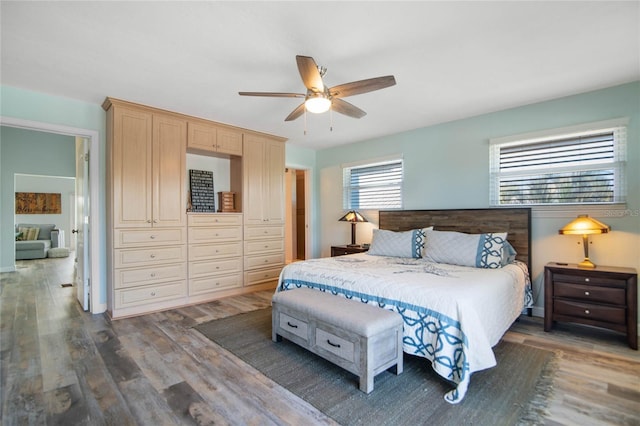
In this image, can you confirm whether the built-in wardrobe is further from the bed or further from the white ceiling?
the bed

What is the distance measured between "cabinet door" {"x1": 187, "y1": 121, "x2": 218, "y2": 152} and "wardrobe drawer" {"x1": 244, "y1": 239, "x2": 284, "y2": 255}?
1495mm

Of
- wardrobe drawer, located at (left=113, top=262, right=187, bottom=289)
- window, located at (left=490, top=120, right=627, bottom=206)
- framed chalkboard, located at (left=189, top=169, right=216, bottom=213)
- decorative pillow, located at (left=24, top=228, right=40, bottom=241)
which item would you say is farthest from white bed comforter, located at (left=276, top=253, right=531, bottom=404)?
decorative pillow, located at (left=24, top=228, right=40, bottom=241)

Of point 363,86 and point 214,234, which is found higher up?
point 363,86

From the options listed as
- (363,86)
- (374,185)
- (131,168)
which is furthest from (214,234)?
(363,86)

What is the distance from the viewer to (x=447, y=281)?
2387 millimetres

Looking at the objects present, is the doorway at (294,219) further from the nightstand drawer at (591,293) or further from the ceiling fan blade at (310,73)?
the nightstand drawer at (591,293)

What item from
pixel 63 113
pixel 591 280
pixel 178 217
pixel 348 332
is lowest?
pixel 348 332

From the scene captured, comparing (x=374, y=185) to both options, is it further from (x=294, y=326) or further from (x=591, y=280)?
(x=294, y=326)

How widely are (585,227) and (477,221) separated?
3.47 feet

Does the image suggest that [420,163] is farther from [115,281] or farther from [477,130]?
[115,281]

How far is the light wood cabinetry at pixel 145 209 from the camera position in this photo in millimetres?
3436

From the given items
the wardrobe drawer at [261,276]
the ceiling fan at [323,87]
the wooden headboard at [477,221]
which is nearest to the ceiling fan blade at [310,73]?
the ceiling fan at [323,87]

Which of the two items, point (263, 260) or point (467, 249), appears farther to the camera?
point (263, 260)

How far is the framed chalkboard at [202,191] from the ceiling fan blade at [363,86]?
273 cm
